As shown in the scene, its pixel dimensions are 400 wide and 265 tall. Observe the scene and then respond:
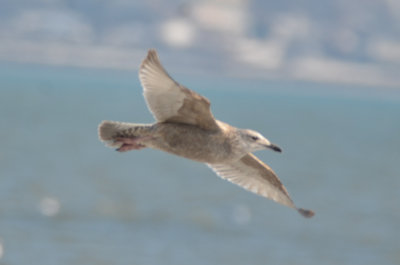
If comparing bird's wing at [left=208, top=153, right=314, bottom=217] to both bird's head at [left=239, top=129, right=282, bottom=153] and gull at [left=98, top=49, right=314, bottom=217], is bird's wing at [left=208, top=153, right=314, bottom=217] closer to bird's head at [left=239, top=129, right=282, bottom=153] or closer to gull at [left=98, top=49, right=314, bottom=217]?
gull at [left=98, top=49, right=314, bottom=217]

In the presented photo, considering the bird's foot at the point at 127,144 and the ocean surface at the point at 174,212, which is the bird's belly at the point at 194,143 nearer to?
the bird's foot at the point at 127,144

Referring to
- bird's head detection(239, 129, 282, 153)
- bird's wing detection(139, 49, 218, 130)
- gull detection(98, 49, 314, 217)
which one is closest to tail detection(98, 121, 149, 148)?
gull detection(98, 49, 314, 217)

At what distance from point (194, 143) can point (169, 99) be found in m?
0.51

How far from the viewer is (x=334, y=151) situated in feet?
185

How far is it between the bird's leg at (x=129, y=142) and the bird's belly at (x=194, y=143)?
14 cm

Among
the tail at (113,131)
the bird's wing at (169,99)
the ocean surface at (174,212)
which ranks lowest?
the tail at (113,131)

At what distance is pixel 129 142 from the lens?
8664 millimetres

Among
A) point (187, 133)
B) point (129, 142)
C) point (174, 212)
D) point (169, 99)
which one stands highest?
point (174, 212)

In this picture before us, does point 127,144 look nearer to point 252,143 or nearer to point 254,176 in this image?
point 252,143

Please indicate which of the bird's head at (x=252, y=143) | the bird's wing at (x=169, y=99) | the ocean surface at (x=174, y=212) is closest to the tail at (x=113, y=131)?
the bird's wing at (x=169, y=99)

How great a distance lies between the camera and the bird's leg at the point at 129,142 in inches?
337

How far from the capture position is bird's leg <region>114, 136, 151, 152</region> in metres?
8.57

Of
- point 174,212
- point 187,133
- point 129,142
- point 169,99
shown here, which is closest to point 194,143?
point 187,133

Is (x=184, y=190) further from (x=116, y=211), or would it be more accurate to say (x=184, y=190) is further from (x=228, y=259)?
(x=228, y=259)
